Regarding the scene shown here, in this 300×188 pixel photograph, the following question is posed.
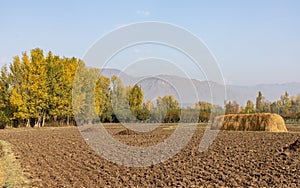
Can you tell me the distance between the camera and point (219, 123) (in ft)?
129

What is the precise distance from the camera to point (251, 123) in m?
36.0

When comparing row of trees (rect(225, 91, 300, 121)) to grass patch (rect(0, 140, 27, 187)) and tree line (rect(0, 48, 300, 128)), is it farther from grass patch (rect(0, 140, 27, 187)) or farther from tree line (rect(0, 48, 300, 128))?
grass patch (rect(0, 140, 27, 187))

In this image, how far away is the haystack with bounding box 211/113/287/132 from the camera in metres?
34.2

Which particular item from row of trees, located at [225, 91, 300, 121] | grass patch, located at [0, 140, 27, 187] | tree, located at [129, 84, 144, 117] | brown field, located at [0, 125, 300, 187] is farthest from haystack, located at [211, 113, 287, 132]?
row of trees, located at [225, 91, 300, 121]

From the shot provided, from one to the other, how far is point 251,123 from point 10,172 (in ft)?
88.2

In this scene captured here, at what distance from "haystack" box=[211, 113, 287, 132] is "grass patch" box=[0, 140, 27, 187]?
24008mm

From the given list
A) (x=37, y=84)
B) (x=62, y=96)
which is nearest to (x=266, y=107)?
(x=62, y=96)

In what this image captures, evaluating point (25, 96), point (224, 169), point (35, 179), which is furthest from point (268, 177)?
point (25, 96)

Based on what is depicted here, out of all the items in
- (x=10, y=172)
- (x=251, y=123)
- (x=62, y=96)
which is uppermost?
(x=62, y=96)

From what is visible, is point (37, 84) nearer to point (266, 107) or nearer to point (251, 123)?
point (251, 123)

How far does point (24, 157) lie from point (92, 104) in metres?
45.9

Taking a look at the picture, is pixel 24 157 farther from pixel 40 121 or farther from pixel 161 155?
pixel 40 121

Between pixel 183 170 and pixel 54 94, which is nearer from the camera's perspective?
pixel 183 170

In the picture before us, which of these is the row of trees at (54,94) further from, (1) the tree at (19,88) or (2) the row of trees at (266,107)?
(2) the row of trees at (266,107)
